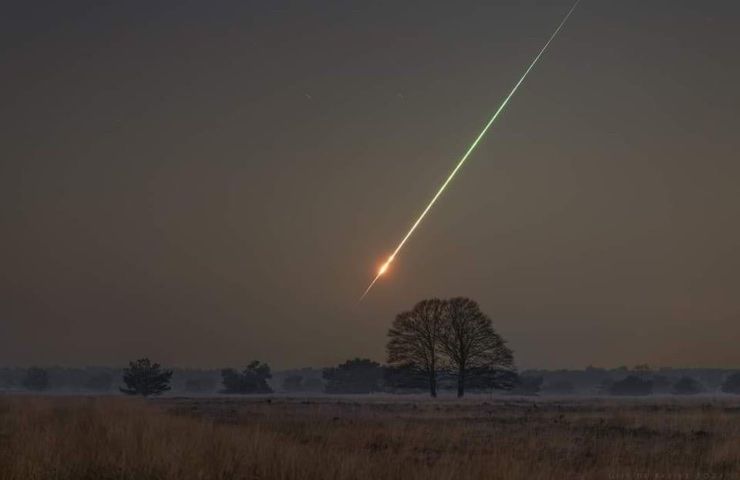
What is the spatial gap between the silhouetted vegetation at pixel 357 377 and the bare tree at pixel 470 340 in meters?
53.6

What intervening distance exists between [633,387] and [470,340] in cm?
9078

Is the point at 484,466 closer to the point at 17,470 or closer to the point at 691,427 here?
the point at 17,470

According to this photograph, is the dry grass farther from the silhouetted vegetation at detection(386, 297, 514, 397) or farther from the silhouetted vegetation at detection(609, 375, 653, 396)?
the silhouetted vegetation at detection(609, 375, 653, 396)

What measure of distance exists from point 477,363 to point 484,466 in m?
63.5

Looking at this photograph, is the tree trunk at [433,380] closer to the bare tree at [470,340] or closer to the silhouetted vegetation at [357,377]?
the bare tree at [470,340]

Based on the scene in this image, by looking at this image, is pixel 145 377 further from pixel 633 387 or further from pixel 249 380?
pixel 633 387

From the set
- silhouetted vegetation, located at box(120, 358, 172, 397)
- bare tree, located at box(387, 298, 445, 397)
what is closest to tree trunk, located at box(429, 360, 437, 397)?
bare tree, located at box(387, 298, 445, 397)

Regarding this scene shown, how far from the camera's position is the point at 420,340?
8069 centimetres

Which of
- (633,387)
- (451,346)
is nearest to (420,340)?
(451,346)

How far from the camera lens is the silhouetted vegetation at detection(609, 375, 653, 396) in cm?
15675

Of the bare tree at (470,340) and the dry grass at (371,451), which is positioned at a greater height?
the bare tree at (470,340)

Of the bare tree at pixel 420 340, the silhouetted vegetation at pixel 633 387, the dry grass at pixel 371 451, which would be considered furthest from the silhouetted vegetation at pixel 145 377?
the silhouetted vegetation at pixel 633 387

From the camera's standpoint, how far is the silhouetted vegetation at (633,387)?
156750 mm

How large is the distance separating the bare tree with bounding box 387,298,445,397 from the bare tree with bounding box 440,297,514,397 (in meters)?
0.96
